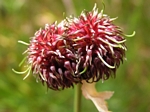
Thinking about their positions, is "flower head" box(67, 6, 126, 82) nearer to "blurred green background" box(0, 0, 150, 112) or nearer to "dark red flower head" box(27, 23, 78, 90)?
"dark red flower head" box(27, 23, 78, 90)

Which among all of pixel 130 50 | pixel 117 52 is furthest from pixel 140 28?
pixel 117 52

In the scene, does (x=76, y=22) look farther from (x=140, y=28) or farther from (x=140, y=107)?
(x=140, y=28)

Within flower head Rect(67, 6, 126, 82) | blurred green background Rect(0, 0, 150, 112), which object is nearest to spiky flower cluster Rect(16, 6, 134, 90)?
flower head Rect(67, 6, 126, 82)

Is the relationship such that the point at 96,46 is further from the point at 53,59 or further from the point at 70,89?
the point at 70,89

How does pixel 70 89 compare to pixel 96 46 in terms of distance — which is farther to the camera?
pixel 70 89

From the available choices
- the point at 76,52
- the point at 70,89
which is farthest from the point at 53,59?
the point at 70,89

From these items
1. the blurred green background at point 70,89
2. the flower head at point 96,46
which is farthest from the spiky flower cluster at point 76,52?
the blurred green background at point 70,89
